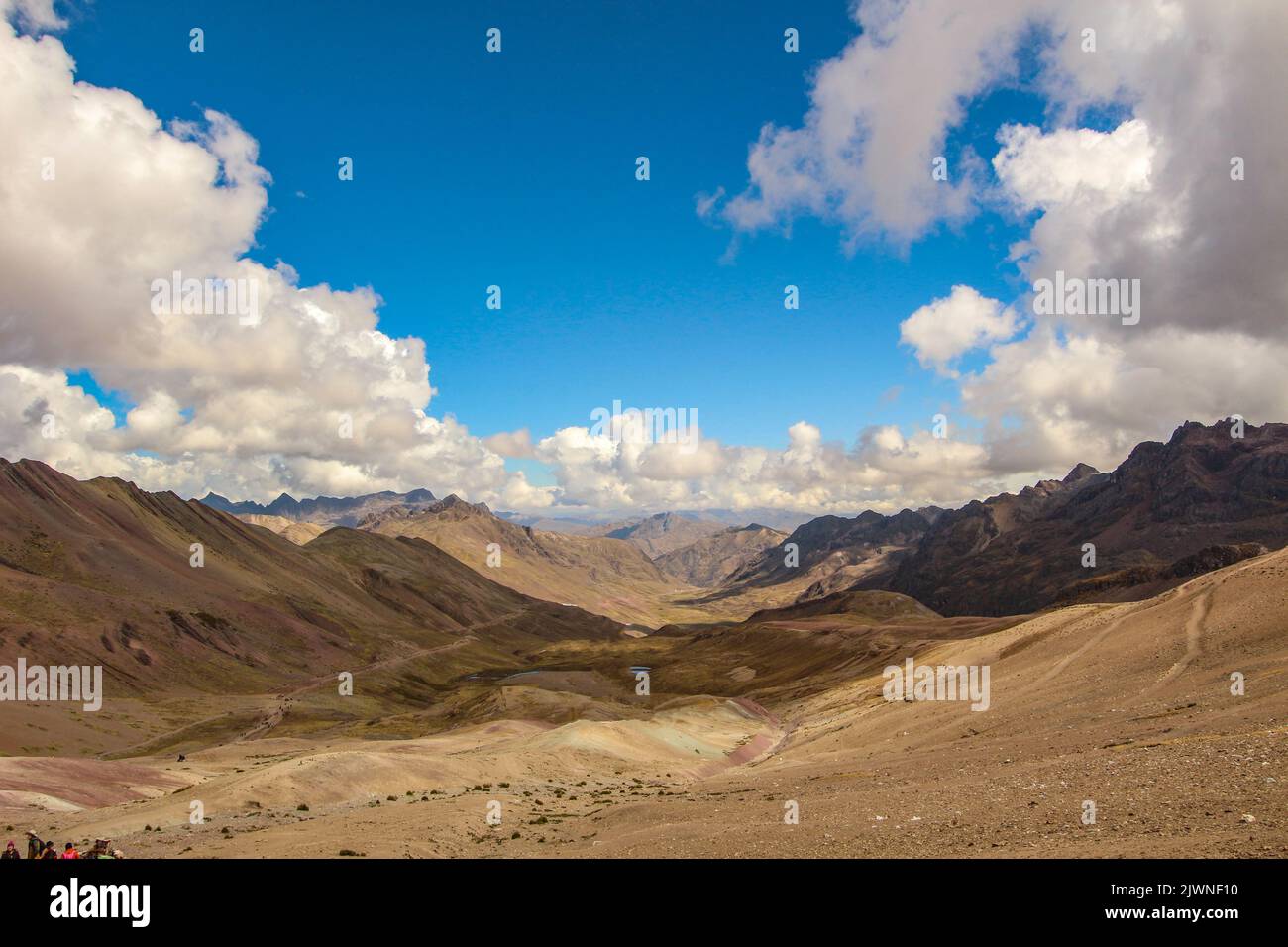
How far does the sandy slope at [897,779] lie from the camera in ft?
72.9

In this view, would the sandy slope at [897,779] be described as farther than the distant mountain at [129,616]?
No

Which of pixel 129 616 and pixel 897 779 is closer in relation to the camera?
pixel 897 779

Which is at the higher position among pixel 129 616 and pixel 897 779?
pixel 129 616

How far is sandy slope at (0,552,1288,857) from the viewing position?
22234 mm

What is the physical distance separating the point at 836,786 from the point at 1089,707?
58.2 feet

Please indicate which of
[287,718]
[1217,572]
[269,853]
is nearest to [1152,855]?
[269,853]

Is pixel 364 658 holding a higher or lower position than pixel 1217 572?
lower

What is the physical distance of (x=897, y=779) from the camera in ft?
117

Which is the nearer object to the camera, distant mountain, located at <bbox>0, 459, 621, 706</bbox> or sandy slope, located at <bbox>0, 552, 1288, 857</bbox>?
sandy slope, located at <bbox>0, 552, 1288, 857</bbox>

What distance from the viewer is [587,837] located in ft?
107
